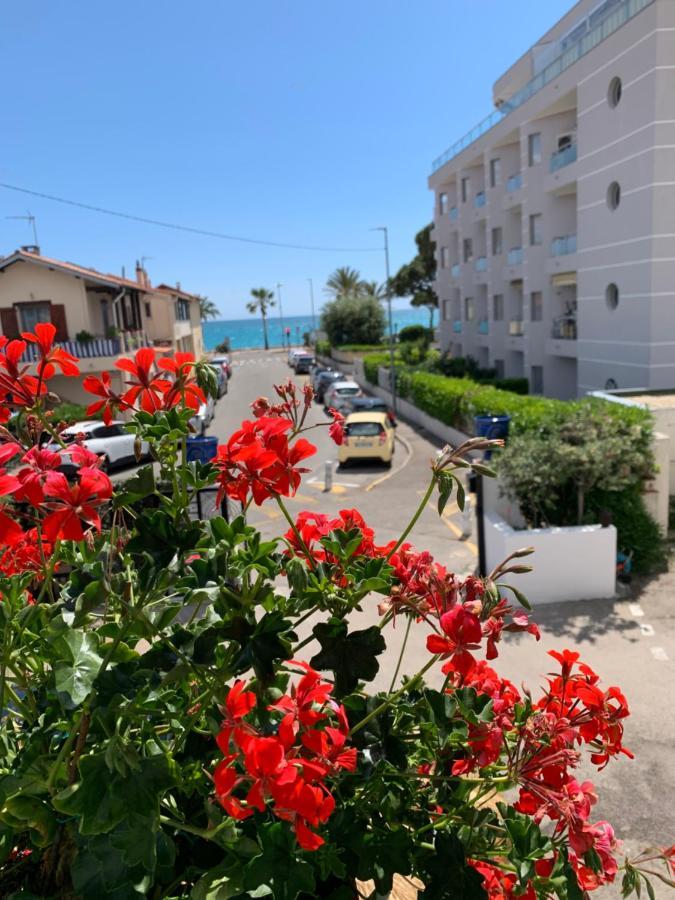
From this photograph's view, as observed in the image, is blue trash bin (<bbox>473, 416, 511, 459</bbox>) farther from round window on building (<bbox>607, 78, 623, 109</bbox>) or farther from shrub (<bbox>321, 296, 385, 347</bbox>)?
shrub (<bbox>321, 296, 385, 347</bbox>)

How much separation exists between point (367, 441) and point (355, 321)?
4133 centimetres

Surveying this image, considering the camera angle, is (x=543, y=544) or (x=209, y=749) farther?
(x=543, y=544)

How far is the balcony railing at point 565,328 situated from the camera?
2673 centimetres

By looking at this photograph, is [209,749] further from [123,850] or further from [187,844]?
[123,850]

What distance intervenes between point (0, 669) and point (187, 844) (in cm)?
79

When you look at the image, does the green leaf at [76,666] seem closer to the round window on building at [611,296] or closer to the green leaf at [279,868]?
the green leaf at [279,868]

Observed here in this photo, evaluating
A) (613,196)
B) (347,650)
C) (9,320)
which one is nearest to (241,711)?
(347,650)

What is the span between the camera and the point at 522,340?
105 ft

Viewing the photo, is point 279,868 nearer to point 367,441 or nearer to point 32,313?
point 367,441

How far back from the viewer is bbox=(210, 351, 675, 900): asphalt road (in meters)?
5.90

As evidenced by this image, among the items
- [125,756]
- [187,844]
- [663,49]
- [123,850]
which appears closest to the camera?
[125,756]

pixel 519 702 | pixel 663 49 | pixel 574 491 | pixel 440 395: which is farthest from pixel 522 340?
pixel 519 702

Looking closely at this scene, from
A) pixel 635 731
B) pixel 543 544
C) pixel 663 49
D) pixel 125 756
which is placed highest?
pixel 663 49

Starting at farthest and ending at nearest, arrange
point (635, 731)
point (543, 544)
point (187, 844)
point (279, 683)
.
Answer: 1. point (543, 544)
2. point (635, 731)
3. point (279, 683)
4. point (187, 844)
